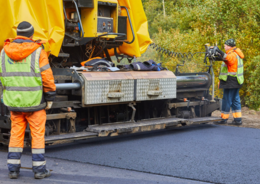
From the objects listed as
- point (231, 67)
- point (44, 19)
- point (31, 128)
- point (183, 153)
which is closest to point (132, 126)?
point (183, 153)

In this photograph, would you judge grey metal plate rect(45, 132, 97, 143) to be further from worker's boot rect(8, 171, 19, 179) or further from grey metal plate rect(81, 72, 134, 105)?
worker's boot rect(8, 171, 19, 179)

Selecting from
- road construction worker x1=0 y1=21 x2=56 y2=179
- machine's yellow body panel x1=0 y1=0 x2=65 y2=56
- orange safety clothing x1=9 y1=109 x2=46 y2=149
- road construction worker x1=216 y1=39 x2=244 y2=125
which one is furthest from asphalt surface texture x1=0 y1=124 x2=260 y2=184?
machine's yellow body panel x1=0 y1=0 x2=65 y2=56

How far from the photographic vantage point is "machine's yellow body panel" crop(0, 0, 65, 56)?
205 inches

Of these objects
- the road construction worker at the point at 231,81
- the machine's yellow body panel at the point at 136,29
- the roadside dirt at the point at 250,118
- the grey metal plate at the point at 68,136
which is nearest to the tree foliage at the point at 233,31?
the roadside dirt at the point at 250,118

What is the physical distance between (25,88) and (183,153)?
7.46 feet

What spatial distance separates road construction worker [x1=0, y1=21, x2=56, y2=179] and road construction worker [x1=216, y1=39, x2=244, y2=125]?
454 cm

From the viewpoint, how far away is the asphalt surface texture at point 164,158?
4.24m

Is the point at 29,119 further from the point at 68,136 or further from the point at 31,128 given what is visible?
the point at 68,136

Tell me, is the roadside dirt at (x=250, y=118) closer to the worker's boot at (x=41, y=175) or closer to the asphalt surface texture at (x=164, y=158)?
the asphalt surface texture at (x=164, y=158)

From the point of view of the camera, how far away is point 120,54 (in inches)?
297

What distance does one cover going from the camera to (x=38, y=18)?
548 cm

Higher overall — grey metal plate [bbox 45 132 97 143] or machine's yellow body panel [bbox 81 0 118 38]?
machine's yellow body panel [bbox 81 0 118 38]

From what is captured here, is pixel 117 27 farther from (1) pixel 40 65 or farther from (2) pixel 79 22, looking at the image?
(1) pixel 40 65

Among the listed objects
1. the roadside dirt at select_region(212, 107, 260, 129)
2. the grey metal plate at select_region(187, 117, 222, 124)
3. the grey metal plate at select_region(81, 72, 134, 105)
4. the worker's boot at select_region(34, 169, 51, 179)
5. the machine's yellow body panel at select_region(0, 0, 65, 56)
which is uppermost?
the machine's yellow body panel at select_region(0, 0, 65, 56)
